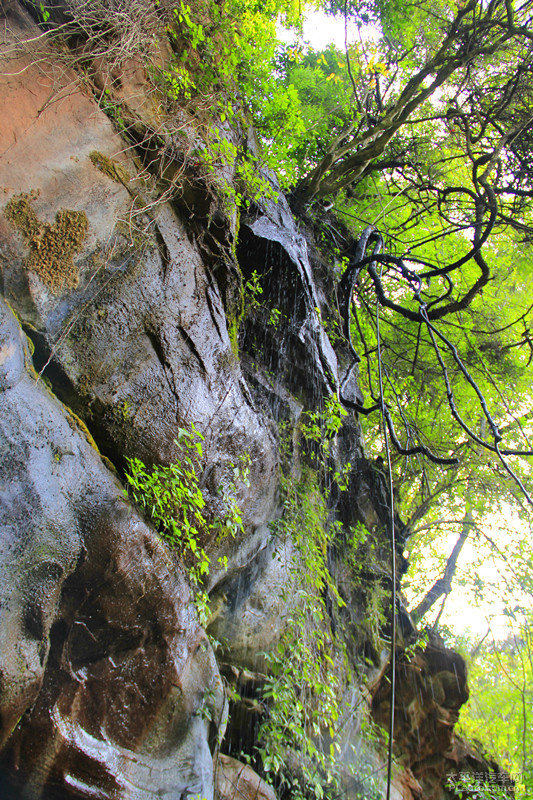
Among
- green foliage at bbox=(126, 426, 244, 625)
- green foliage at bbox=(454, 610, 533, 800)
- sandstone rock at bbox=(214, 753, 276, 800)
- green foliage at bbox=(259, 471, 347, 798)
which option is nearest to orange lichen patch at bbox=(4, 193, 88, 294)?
green foliage at bbox=(126, 426, 244, 625)

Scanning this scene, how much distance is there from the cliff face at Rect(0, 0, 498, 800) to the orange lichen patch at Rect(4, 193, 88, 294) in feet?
0.04

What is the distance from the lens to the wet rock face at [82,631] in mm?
1967

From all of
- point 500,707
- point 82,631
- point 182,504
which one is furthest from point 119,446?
point 500,707

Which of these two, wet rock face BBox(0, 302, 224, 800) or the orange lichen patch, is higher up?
the orange lichen patch

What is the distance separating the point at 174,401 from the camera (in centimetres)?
317

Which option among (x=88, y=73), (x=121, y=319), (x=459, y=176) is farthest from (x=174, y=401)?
(x=459, y=176)

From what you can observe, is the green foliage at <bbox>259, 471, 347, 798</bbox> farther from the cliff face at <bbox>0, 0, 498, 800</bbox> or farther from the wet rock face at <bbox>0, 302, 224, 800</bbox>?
the wet rock face at <bbox>0, 302, 224, 800</bbox>

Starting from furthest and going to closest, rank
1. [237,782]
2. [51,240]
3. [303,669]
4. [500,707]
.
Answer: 1. [500,707]
2. [303,669]
3. [237,782]
4. [51,240]

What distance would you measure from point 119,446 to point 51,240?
1327 mm

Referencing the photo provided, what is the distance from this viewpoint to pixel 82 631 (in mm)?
2320

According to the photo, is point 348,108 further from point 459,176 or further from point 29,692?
point 29,692

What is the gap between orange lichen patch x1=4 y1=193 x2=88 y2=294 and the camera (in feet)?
8.16

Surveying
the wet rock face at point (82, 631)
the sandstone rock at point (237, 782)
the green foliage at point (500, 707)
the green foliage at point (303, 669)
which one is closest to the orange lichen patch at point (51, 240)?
the wet rock face at point (82, 631)

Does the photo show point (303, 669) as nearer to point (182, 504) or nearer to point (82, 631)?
point (182, 504)
